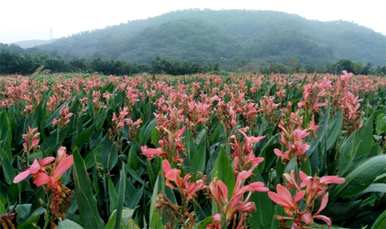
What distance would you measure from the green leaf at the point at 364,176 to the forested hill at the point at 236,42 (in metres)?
51.9

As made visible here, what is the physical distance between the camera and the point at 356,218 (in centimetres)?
132

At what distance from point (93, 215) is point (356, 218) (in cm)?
87

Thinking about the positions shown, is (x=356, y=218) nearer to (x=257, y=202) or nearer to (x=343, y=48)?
(x=257, y=202)

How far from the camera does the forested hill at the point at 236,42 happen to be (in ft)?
247

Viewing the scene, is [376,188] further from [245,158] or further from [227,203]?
[227,203]

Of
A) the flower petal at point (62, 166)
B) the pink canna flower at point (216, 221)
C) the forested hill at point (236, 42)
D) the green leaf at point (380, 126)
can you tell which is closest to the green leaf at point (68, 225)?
the flower petal at point (62, 166)

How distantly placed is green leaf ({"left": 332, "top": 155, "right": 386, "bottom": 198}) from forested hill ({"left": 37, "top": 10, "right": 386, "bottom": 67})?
51.9 meters

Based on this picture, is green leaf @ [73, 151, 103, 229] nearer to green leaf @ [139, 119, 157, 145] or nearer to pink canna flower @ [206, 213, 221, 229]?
pink canna flower @ [206, 213, 221, 229]

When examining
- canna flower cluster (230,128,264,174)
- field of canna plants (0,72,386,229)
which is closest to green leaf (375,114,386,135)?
field of canna plants (0,72,386,229)

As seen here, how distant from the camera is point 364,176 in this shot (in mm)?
1220

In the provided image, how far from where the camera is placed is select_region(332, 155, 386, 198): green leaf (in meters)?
1.20

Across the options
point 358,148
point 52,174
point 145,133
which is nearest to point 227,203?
point 52,174

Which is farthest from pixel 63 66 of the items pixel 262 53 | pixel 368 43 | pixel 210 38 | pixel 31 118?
pixel 368 43

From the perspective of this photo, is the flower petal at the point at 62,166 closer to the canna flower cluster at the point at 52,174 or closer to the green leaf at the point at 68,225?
the canna flower cluster at the point at 52,174
